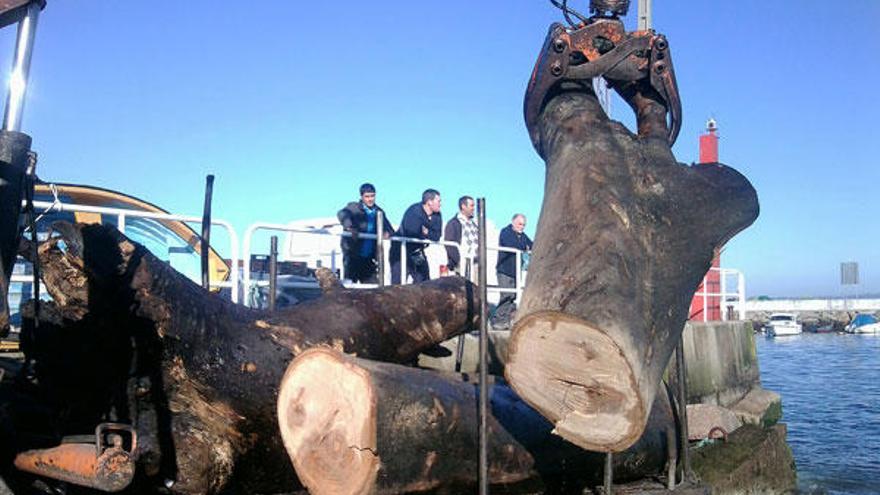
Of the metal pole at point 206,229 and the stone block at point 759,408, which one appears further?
the stone block at point 759,408

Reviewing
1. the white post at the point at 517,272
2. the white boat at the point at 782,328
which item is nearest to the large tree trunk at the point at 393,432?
the white post at the point at 517,272

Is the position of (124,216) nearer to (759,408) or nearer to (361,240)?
(361,240)

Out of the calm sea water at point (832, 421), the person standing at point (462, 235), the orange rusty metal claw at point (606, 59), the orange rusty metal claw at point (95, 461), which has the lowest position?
the calm sea water at point (832, 421)

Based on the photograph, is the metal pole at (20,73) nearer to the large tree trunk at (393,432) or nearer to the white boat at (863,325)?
the large tree trunk at (393,432)

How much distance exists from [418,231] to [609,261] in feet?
21.1

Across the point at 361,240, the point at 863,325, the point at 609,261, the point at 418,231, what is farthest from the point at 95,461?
the point at 863,325

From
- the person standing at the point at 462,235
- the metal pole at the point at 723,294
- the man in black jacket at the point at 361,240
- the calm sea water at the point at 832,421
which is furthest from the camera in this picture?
the metal pole at the point at 723,294

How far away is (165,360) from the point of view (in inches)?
164

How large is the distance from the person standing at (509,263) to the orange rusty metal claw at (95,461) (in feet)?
22.1

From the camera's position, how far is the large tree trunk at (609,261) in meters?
3.20

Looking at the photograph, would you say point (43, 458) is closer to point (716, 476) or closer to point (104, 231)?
point (104, 231)

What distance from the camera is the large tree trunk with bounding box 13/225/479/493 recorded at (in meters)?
3.97

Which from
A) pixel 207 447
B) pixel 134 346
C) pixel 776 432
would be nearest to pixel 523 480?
pixel 207 447

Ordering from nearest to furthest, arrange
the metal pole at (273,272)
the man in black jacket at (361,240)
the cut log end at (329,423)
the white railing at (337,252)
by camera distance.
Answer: the cut log end at (329,423), the metal pole at (273,272), the white railing at (337,252), the man in black jacket at (361,240)
